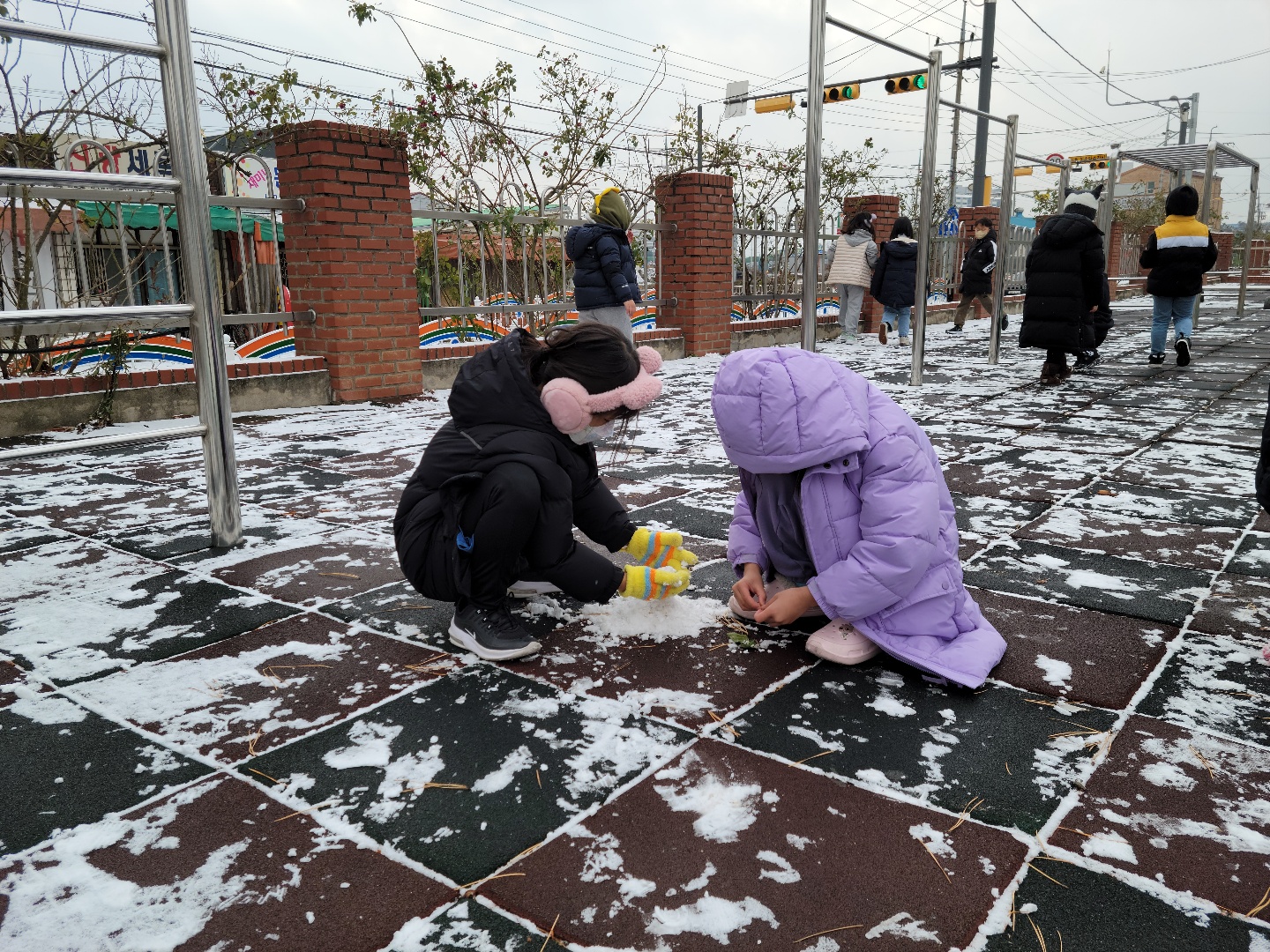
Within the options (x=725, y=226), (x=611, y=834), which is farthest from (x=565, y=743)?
(x=725, y=226)

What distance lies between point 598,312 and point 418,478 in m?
4.77

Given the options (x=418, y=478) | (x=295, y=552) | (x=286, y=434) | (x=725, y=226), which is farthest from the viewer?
(x=725, y=226)

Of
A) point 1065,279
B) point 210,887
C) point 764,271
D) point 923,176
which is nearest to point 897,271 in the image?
point 764,271

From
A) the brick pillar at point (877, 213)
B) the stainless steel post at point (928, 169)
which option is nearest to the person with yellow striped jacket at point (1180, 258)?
the stainless steel post at point (928, 169)

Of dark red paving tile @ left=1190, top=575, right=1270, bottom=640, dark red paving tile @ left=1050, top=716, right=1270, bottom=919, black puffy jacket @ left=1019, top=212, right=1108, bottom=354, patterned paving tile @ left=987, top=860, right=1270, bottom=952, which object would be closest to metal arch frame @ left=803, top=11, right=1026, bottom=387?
black puffy jacket @ left=1019, top=212, right=1108, bottom=354

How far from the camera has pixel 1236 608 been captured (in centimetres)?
246

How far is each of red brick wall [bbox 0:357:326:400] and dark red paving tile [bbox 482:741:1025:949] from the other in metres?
4.87

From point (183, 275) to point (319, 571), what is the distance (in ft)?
3.48

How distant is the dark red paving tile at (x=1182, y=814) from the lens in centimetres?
137

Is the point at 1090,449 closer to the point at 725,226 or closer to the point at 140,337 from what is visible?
the point at 140,337

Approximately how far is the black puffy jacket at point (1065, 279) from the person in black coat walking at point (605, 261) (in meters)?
3.26

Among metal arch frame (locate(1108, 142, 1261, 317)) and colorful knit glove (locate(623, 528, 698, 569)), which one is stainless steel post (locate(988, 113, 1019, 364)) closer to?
metal arch frame (locate(1108, 142, 1261, 317))

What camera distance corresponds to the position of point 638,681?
6.74 ft

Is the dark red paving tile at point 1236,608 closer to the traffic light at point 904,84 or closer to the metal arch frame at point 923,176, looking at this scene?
the metal arch frame at point 923,176
